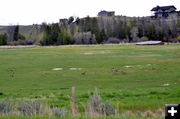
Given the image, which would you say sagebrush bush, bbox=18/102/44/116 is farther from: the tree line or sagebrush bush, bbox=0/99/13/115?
the tree line

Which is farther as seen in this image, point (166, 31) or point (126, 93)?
point (166, 31)

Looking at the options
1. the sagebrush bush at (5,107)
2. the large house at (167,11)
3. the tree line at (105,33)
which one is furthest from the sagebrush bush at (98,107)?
the large house at (167,11)

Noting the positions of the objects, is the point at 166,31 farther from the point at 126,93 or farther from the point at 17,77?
the point at 126,93

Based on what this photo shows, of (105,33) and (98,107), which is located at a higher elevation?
(105,33)

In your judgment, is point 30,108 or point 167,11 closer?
point 30,108

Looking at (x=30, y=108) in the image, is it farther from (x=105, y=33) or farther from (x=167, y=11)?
(x=167, y=11)

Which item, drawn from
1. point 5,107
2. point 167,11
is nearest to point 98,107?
point 5,107

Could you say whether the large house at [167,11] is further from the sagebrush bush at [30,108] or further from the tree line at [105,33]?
the sagebrush bush at [30,108]

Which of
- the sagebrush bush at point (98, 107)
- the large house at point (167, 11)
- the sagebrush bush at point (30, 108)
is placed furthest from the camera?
the large house at point (167, 11)

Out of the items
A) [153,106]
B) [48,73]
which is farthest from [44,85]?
[153,106]

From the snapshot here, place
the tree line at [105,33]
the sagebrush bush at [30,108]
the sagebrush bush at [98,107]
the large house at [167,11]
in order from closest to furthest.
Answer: the sagebrush bush at [30,108], the sagebrush bush at [98,107], the tree line at [105,33], the large house at [167,11]

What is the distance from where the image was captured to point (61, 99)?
23.5m

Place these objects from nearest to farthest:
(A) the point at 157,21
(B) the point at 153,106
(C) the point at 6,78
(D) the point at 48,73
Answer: (B) the point at 153,106, (C) the point at 6,78, (D) the point at 48,73, (A) the point at 157,21

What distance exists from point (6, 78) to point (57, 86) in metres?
8.81
